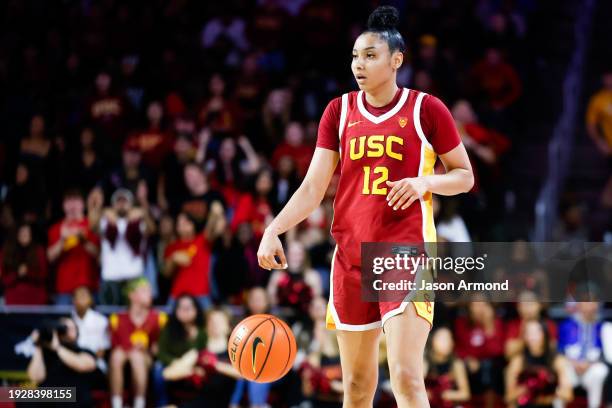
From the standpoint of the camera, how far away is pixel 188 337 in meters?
10.2

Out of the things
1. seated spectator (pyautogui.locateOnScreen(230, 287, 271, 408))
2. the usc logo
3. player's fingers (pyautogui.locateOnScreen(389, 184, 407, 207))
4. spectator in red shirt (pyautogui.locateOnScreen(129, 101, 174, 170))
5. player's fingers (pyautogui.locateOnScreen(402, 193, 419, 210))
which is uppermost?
spectator in red shirt (pyautogui.locateOnScreen(129, 101, 174, 170))

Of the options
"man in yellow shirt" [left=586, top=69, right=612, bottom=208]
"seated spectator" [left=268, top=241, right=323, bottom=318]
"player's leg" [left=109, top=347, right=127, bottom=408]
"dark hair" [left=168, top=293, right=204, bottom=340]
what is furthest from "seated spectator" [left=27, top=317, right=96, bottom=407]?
"man in yellow shirt" [left=586, top=69, right=612, bottom=208]

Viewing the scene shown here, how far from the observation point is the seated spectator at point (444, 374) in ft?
33.3

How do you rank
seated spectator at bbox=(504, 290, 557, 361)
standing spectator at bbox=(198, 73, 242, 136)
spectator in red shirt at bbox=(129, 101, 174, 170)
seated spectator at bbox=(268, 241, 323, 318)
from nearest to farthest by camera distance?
1. seated spectator at bbox=(504, 290, 557, 361)
2. seated spectator at bbox=(268, 241, 323, 318)
3. spectator in red shirt at bbox=(129, 101, 174, 170)
4. standing spectator at bbox=(198, 73, 242, 136)

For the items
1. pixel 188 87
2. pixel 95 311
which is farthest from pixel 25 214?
pixel 188 87

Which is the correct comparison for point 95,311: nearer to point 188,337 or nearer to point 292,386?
point 188,337

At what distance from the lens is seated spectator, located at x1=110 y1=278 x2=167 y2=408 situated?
10.1m

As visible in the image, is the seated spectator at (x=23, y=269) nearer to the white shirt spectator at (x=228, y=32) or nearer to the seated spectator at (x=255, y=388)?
the seated spectator at (x=255, y=388)

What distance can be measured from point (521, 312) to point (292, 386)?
2306 mm

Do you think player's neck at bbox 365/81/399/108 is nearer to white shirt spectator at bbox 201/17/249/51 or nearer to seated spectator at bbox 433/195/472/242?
seated spectator at bbox 433/195/472/242

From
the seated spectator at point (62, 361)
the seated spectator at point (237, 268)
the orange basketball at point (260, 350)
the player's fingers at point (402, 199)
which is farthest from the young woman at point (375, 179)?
the seated spectator at point (237, 268)

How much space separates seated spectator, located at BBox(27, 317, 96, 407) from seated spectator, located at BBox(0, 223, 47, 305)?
1.29 metres

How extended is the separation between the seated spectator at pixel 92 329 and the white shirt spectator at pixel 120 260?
0.80 metres

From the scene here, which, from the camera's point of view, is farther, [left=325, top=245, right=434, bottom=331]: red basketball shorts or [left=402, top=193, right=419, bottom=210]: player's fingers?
[left=325, top=245, right=434, bottom=331]: red basketball shorts
